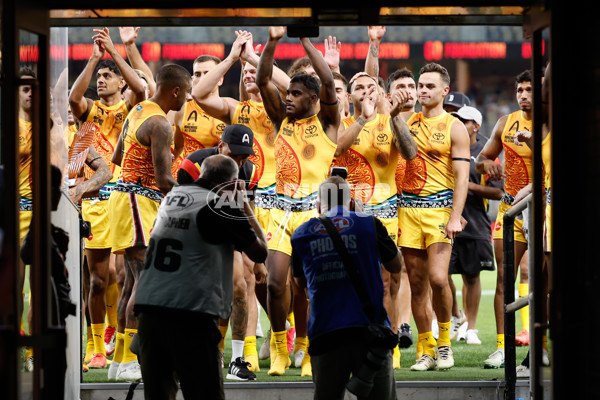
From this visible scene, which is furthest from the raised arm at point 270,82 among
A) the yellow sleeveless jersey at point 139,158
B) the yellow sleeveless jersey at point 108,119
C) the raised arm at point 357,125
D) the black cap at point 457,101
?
the black cap at point 457,101

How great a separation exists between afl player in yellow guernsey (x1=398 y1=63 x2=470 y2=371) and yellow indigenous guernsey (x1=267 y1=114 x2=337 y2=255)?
3.23ft

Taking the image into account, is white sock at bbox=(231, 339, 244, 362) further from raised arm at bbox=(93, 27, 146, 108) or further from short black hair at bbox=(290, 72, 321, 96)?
raised arm at bbox=(93, 27, 146, 108)

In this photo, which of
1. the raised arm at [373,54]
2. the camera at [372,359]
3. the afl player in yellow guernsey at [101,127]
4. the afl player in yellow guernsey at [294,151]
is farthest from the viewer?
the raised arm at [373,54]

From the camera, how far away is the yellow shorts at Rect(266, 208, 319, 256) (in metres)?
8.92

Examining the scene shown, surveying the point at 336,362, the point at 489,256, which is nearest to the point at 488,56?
the point at 489,256

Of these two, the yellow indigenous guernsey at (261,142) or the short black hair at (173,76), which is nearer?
the short black hair at (173,76)

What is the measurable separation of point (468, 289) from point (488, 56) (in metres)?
20.9

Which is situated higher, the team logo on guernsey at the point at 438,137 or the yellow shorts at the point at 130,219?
the team logo on guernsey at the point at 438,137

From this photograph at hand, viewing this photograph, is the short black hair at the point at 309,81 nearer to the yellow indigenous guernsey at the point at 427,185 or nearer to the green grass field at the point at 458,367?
the yellow indigenous guernsey at the point at 427,185

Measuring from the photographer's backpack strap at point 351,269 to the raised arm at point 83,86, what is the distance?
4.37m

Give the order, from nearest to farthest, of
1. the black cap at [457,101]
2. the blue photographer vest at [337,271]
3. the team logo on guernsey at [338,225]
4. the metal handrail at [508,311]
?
1. the blue photographer vest at [337,271]
2. the team logo on guernsey at [338,225]
3. the metal handrail at [508,311]
4. the black cap at [457,101]

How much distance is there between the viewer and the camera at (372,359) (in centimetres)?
583

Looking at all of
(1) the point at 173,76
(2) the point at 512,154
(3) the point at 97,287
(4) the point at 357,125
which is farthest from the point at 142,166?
(2) the point at 512,154

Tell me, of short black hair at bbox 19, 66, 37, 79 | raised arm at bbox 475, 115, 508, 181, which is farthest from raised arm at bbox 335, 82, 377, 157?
short black hair at bbox 19, 66, 37, 79
